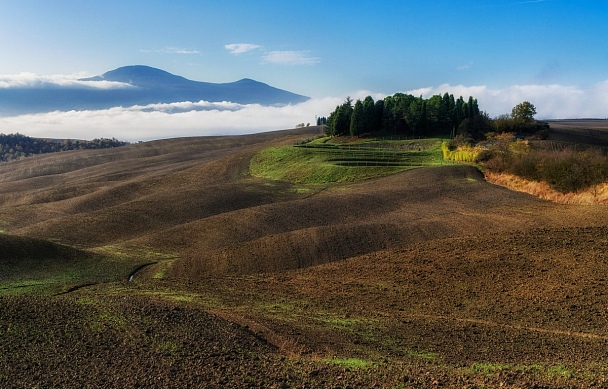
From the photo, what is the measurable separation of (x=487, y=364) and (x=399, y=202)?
103 ft

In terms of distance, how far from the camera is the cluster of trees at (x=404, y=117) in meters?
92.0

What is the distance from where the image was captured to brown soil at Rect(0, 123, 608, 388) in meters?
12.8

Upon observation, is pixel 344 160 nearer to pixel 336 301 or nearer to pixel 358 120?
pixel 358 120

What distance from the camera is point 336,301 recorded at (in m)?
21.1

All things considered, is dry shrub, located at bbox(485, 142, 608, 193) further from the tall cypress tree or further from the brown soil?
the tall cypress tree

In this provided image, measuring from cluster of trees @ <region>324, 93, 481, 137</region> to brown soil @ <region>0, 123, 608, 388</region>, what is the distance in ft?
156

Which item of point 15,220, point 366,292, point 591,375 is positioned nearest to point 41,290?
point 366,292

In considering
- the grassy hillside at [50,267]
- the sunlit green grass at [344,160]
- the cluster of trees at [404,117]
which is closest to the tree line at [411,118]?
the cluster of trees at [404,117]

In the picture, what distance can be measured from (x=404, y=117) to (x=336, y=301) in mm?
76817

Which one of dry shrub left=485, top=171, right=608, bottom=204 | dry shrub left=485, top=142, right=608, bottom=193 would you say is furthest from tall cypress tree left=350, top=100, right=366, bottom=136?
dry shrub left=485, top=142, right=608, bottom=193

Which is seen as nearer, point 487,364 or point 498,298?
point 487,364

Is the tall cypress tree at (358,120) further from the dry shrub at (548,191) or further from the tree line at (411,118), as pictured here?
the dry shrub at (548,191)

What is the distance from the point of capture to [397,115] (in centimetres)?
9394

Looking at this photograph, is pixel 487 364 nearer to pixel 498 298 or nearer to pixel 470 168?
pixel 498 298
